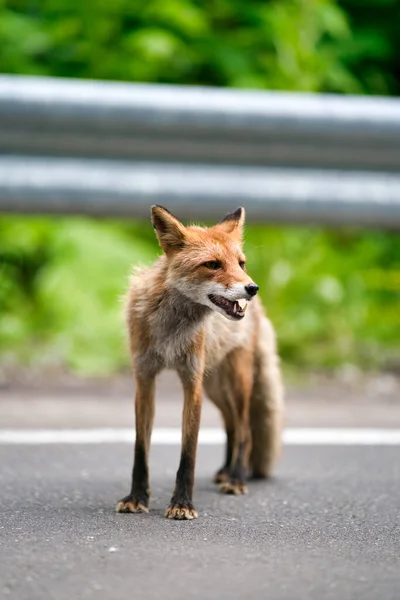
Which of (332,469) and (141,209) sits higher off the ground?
(141,209)

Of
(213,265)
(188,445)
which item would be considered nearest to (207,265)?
(213,265)

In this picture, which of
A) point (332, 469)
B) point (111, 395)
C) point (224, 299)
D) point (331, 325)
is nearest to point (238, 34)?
point (331, 325)

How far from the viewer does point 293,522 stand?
3.83 meters

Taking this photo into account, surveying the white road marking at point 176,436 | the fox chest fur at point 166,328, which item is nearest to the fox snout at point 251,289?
the fox chest fur at point 166,328

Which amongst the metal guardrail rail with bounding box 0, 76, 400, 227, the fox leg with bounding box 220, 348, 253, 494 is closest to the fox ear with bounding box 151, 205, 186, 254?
the fox leg with bounding box 220, 348, 253, 494

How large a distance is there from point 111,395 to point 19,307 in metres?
1.47

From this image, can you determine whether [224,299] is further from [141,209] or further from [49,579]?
[141,209]

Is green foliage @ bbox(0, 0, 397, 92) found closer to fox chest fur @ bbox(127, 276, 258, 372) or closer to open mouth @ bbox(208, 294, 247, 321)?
fox chest fur @ bbox(127, 276, 258, 372)

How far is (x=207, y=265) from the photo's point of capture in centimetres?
380

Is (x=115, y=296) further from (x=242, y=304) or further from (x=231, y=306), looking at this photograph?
(x=231, y=306)

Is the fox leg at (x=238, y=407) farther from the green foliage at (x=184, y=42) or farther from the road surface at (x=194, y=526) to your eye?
the green foliage at (x=184, y=42)

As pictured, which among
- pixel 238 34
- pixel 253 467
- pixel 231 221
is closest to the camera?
pixel 231 221

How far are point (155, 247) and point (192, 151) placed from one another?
2.06m

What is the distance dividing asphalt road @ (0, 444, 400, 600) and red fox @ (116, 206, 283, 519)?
21cm
